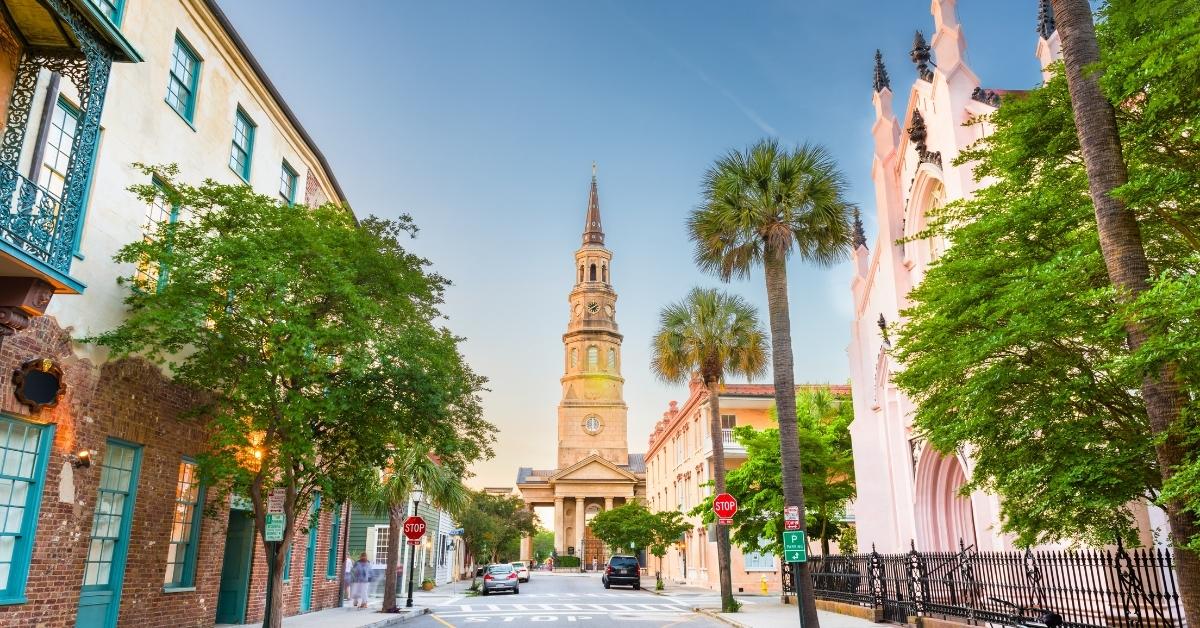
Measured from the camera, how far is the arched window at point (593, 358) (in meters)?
102

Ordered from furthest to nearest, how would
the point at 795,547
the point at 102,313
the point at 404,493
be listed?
the point at 404,493, the point at 795,547, the point at 102,313

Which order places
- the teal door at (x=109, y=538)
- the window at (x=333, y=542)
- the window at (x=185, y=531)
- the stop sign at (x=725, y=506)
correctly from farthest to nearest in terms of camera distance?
the window at (x=333, y=542), the stop sign at (x=725, y=506), the window at (x=185, y=531), the teal door at (x=109, y=538)

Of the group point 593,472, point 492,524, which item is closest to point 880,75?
point 492,524

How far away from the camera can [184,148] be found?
15430 mm

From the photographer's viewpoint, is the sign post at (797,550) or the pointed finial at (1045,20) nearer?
the sign post at (797,550)

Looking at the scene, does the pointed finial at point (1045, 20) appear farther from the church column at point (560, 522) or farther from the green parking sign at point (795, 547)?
the church column at point (560, 522)

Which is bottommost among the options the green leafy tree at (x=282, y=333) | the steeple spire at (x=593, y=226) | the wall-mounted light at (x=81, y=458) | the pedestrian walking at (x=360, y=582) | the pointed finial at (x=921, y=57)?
the pedestrian walking at (x=360, y=582)

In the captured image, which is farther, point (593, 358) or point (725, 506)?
point (593, 358)

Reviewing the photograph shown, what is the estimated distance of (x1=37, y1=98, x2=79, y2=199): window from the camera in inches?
460

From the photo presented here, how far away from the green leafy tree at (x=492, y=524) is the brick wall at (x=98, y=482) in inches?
1440

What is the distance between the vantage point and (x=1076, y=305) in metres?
9.09

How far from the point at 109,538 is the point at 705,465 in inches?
1383

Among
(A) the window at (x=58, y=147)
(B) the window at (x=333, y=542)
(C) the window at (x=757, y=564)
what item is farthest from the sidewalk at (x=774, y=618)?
(A) the window at (x=58, y=147)

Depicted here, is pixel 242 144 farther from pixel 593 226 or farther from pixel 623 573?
pixel 593 226
